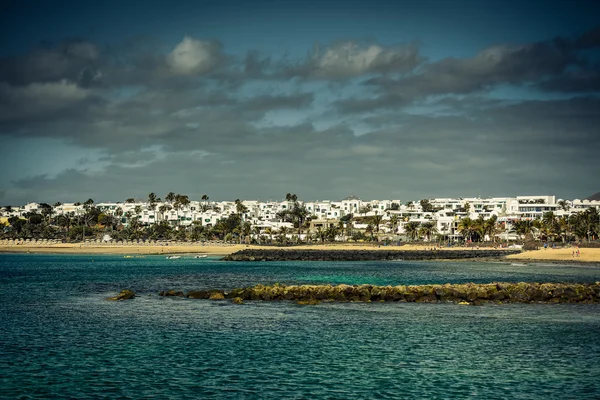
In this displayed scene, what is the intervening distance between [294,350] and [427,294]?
791 inches

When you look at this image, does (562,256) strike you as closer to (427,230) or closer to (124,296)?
(427,230)

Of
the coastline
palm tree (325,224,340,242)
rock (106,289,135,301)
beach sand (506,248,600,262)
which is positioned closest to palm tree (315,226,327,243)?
palm tree (325,224,340,242)

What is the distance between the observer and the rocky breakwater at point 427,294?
4350cm

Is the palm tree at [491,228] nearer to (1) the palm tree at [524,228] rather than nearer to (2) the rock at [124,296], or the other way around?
(1) the palm tree at [524,228]

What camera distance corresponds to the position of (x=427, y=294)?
145 ft

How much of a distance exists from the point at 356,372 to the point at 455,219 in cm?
16508

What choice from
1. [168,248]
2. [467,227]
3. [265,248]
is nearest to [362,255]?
[265,248]

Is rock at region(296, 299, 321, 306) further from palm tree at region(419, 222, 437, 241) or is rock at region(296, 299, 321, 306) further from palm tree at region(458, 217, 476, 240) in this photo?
palm tree at region(419, 222, 437, 241)

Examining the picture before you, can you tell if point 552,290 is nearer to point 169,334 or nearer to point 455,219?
point 169,334

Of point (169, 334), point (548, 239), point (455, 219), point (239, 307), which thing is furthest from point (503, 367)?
point (455, 219)

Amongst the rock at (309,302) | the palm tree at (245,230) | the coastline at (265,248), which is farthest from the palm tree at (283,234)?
the rock at (309,302)

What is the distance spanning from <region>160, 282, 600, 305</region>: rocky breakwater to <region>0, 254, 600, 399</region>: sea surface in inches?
84.0

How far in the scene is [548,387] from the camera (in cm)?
2019

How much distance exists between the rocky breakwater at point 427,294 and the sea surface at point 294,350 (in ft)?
7.00
